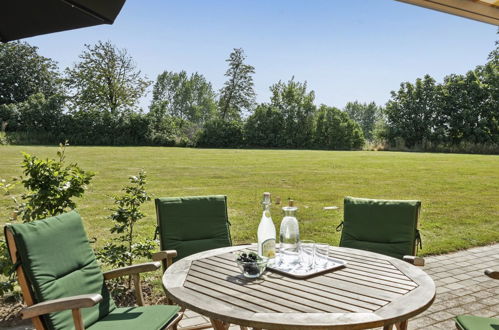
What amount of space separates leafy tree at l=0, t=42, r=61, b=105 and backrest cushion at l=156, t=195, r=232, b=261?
37.6m

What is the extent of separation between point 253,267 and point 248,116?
24.6 meters

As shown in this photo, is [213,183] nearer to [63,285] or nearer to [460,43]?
[63,285]

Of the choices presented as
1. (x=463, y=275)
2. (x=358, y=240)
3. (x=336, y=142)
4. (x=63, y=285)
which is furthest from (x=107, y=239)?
(x=336, y=142)

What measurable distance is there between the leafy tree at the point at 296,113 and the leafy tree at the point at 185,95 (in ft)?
64.5

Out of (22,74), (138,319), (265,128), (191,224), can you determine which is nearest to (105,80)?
(22,74)

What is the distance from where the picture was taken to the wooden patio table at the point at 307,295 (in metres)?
1.34

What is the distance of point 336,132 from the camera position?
25391mm

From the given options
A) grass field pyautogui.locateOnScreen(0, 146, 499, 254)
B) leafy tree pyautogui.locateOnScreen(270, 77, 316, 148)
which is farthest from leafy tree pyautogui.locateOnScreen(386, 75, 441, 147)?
grass field pyautogui.locateOnScreen(0, 146, 499, 254)

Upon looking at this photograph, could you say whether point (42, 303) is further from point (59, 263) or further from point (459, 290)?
point (459, 290)

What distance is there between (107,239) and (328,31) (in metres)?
19.0

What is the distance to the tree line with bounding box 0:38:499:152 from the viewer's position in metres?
23.1

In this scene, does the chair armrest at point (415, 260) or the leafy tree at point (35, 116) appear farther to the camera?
the leafy tree at point (35, 116)

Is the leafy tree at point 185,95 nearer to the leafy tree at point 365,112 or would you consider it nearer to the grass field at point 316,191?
the leafy tree at point 365,112

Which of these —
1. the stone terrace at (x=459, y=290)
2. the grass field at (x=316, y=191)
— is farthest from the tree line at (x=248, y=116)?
the stone terrace at (x=459, y=290)
